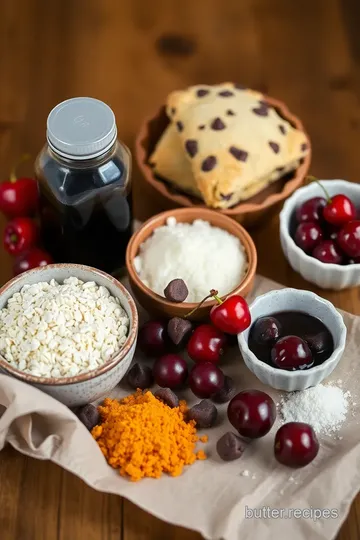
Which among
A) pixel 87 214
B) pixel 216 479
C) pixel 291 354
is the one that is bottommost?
pixel 216 479

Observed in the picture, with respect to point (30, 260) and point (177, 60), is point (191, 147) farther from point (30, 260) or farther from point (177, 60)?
point (177, 60)

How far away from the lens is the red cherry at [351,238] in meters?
1.66

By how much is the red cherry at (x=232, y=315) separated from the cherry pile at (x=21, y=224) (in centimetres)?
42

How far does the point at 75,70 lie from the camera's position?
2193 millimetres

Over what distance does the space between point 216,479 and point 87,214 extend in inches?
22.1

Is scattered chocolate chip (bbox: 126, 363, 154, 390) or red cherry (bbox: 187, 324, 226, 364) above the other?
red cherry (bbox: 187, 324, 226, 364)

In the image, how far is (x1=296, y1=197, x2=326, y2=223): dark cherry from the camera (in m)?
1.74

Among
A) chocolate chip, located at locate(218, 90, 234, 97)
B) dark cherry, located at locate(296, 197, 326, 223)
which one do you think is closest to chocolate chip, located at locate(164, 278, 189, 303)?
dark cherry, located at locate(296, 197, 326, 223)

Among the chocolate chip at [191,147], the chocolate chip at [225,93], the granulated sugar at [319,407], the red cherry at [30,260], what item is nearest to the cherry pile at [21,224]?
the red cherry at [30,260]

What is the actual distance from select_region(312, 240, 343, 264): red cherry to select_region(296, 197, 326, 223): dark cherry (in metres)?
0.07

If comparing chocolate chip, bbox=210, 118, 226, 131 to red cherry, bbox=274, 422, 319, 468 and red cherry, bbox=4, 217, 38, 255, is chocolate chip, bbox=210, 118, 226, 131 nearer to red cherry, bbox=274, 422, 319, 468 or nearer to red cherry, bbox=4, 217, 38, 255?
red cherry, bbox=4, 217, 38, 255

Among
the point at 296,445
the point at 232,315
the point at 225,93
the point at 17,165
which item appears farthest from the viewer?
the point at 17,165

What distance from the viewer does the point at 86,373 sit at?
1427mm

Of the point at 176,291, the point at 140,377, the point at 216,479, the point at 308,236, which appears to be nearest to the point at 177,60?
the point at 308,236
